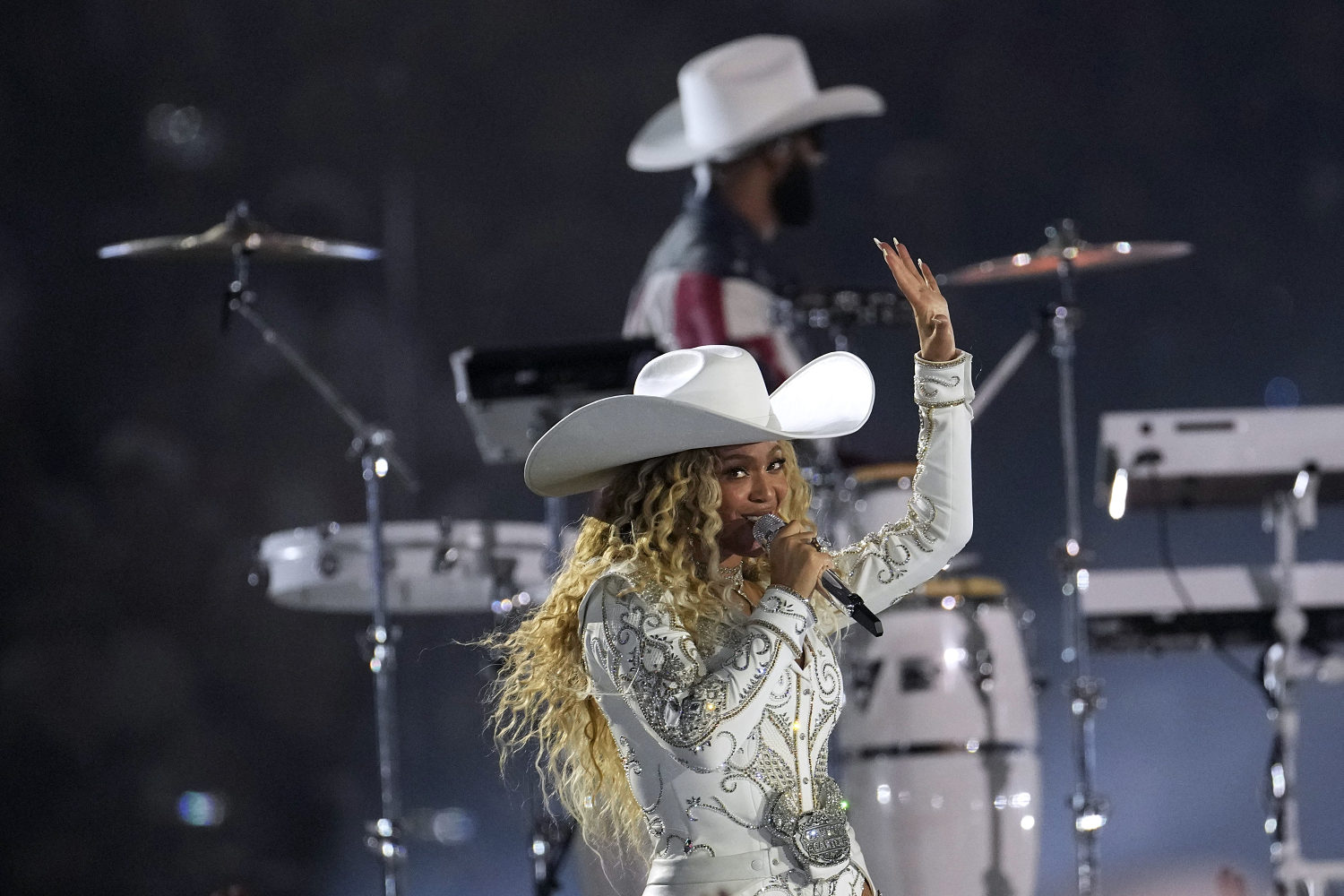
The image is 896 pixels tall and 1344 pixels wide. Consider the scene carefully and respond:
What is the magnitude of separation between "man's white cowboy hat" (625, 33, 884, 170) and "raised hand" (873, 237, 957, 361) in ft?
7.88

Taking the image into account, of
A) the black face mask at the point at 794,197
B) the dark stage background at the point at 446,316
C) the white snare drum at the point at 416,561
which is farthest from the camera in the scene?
the dark stage background at the point at 446,316

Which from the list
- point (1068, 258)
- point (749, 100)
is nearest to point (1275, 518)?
point (1068, 258)

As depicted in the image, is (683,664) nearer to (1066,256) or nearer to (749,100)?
(1066,256)

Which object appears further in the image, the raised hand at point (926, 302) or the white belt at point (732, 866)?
the raised hand at point (926, 302)

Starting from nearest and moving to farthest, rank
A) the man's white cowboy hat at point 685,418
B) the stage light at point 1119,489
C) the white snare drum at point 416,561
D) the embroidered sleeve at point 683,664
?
1. the embroidered sleeve at point 683,664
2. the man's white cowboy hat at point 685,418
3. the stage light at point 1119,489
4. the white snare drum at point 416,561

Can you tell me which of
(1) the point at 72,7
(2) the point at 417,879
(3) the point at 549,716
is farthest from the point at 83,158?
(3) the point at 549,716

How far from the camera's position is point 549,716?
2234mm

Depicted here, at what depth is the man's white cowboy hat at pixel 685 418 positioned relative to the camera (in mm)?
2023

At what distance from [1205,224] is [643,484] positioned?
4197mm

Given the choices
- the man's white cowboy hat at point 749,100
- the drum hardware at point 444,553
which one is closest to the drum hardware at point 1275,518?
the man's white cowboy hat at point 749,100

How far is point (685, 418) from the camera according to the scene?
2008 mm

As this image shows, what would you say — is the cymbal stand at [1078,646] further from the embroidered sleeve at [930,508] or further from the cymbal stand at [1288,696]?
the embroidered sleeve at [930,508]

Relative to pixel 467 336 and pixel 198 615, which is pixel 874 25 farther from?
pixel 198 615

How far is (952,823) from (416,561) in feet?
5.08
